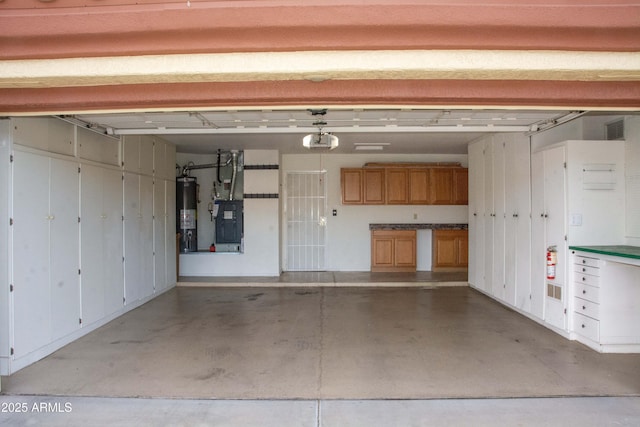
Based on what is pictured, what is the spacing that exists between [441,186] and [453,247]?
1367mm

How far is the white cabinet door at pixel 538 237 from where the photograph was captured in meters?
5.03

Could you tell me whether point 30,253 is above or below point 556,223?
below

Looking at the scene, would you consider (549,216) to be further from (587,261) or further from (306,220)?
(306,220)

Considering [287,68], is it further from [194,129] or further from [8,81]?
[194,129]

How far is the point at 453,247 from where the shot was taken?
9.06 meters

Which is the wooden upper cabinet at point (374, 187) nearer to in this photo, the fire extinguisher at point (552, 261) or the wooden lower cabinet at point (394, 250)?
the wooden lower cabinet at point (394, 250)

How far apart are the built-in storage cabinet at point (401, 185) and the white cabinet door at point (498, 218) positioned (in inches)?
103

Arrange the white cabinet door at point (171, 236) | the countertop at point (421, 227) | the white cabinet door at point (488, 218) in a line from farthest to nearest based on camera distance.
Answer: the countertop at point (421, 227) < the white cabinet door at point (171, 236) < the white cabinet door at point (488, 218)

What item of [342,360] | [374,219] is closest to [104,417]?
[342,360]

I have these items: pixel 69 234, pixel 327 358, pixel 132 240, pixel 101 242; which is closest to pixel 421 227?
pixel 327 358

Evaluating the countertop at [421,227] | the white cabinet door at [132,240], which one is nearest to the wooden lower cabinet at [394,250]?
the countertop at [421,227]

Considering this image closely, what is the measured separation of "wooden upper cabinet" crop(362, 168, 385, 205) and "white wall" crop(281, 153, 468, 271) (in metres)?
0.36

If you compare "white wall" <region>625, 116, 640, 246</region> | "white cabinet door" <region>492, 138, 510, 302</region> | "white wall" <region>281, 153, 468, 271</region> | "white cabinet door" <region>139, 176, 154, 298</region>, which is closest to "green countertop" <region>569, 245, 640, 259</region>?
"white wall" <region>625, 116, 640, 246</region>

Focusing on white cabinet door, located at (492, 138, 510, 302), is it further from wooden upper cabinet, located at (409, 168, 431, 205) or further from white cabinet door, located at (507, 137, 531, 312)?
wooden upper cabinet, located at (409, 168, 431, 205)
